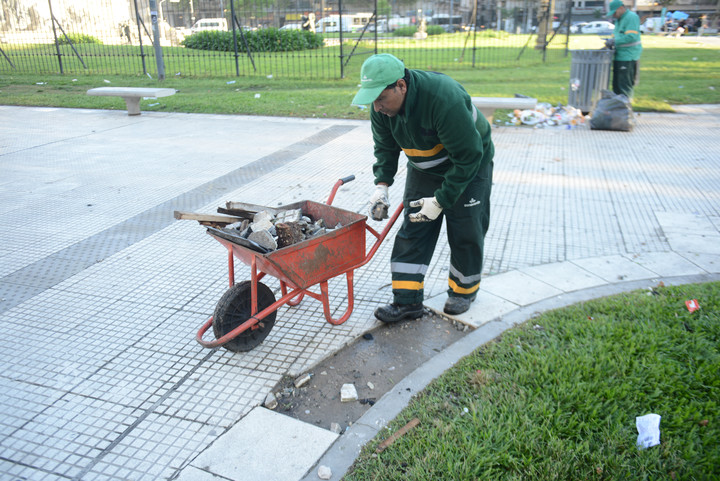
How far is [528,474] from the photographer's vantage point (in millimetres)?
2332

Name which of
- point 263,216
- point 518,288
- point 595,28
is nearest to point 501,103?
point 518,288

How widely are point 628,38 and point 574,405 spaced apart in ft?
27.1

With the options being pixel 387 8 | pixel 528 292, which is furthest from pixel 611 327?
pixel 387 8

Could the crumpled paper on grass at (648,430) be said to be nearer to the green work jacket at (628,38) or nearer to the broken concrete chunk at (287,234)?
the broken concrete chunk at (287,234)

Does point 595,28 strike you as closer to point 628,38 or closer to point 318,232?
point 628,38

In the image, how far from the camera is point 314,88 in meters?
13.4

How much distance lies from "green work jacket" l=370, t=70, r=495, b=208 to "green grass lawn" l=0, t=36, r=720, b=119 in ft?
22.7

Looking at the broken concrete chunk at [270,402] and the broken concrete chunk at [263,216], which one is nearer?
the broken concrete chunk at [270,402]

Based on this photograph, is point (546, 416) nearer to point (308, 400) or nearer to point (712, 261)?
point (308, 400)

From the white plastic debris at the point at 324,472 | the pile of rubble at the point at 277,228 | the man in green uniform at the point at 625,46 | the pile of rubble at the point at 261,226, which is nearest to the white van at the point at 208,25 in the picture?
the man in green uniform at the point at 625,46

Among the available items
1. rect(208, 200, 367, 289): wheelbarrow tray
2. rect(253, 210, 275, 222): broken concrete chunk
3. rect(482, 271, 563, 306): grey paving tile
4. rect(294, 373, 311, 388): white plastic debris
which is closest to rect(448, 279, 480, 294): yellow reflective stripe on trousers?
rect(482, 271, 563, 306): grey paving tile

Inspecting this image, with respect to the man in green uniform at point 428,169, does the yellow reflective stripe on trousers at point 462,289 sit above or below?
below

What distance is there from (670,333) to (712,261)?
1463mm

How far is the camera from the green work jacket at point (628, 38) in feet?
29.3
